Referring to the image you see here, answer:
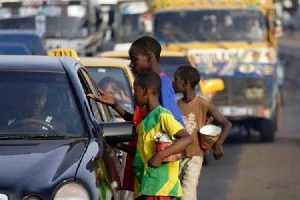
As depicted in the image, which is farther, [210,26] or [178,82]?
[210,26]

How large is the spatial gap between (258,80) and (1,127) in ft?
50.0

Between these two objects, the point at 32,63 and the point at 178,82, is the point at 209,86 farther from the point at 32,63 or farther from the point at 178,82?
the point at 32,63

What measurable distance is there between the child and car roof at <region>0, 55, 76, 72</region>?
719 mm

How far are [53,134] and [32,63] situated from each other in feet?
2.80

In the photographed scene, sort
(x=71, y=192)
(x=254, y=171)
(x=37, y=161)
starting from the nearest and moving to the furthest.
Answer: (x=71, y=192), (x=37, y=161), (x=254, y=171)

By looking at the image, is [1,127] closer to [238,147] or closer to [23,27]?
[238,147]

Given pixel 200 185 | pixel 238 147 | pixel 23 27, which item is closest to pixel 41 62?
pixel 200 185

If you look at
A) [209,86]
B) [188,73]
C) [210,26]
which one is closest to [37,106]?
[188,73]

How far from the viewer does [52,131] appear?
25.2 ft

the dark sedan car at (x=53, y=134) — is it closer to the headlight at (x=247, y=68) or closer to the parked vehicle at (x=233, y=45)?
the parked vehicle at (x=233, y=45)

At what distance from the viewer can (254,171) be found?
16.9 meters

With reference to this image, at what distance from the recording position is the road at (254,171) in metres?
→ 14.1

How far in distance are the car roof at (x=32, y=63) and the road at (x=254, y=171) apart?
5.43m

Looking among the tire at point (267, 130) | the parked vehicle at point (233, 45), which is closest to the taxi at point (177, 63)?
the parked vehicle at point (233, 45)
